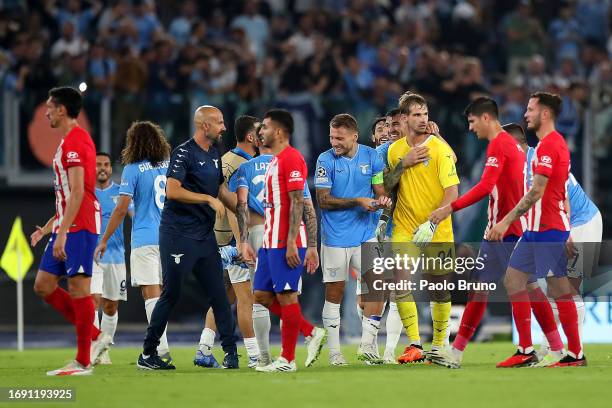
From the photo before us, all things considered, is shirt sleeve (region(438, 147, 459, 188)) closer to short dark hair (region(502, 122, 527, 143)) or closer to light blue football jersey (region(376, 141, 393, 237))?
light blue football jersey (region(376, 141, 393, 237))

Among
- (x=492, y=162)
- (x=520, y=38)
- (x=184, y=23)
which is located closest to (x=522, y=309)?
(x=492, y=162)

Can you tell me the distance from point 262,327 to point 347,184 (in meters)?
1.74

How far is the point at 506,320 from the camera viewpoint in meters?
19.7

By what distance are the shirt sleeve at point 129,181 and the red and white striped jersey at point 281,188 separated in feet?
7.45

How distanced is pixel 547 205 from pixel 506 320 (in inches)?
357

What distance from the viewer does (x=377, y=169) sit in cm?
1218

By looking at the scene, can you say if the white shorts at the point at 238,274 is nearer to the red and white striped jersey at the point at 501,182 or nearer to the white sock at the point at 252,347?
the white sock at the point at 252,347

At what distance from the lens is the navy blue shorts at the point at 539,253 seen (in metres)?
10.9

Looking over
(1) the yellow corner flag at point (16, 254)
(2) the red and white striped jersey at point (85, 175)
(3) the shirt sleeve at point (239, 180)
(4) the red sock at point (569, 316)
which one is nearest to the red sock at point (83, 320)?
(2) the red and white striped jersey at point (85, 175)

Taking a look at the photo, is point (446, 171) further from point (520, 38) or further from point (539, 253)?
point (520, 38)

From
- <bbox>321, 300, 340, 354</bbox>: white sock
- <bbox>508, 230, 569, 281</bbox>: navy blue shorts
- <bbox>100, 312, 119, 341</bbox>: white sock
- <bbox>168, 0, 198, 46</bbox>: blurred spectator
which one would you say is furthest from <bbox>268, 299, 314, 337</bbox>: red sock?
<bbox>168, 0, 198, 46</bbox>: blurred spectator

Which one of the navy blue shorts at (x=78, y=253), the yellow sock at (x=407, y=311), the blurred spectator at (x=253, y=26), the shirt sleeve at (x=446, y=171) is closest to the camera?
the navy blue shorts at (x=78, y=253)

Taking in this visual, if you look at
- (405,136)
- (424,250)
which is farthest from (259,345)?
(405,136)

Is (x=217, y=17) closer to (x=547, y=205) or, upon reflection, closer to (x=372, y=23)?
(x=372, y=23)
